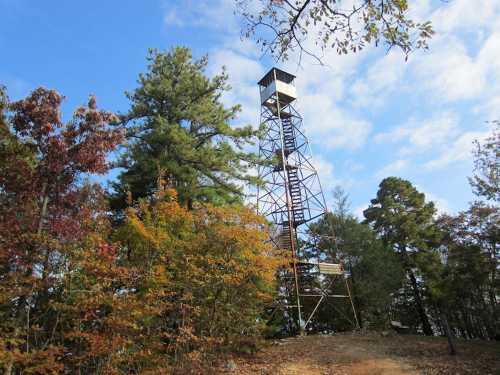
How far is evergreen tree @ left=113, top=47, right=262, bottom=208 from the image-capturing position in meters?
12.6

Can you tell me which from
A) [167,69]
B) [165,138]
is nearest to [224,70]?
[167,69]

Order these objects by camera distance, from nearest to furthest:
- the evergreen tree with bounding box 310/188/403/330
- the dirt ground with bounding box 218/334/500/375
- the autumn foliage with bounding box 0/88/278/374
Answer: the autumn foliage with bounding box 0/88/278/374 < the dirt ground with bounding box 218/334/500/375 < the evergreen tree with bounding box 310/188/403/330

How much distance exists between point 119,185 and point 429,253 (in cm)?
1445

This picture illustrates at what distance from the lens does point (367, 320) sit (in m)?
18.4

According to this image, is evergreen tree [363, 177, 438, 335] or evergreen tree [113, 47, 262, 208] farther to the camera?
evergreen tree [363, 177, 438, 335]

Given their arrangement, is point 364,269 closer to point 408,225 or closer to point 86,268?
point 408,225

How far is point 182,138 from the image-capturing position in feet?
40.0

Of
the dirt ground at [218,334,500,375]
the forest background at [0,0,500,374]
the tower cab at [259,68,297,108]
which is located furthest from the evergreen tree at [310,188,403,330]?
the tower cab at [259,68,297,108]

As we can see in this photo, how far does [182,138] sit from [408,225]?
12.5m

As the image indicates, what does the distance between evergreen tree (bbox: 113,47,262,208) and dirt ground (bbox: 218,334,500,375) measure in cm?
540

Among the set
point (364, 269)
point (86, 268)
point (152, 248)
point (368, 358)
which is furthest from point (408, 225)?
point (86, 268)

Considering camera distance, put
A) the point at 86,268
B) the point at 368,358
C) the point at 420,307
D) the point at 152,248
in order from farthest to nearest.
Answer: the point at 420,307 → the point at 368,358 → the point at 152,248 → the point at 86,268

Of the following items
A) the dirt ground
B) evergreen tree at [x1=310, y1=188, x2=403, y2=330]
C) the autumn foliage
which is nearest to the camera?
the autumn foliage

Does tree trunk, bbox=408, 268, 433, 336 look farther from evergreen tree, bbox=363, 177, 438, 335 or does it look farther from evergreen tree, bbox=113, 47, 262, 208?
evergreen tree, bbox=113, 47, 262, 208
